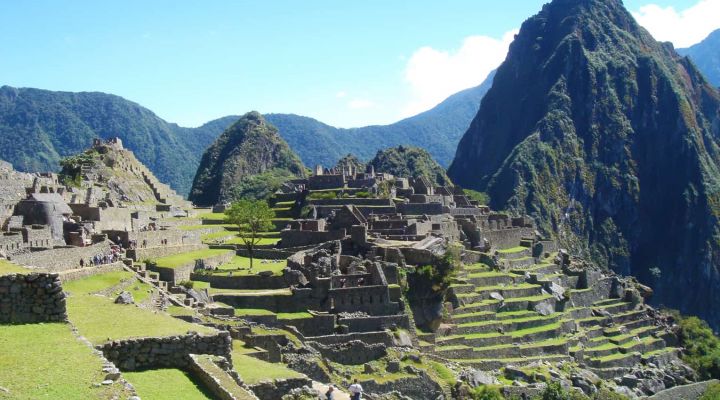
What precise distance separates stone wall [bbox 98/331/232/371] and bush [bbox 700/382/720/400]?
44337mm

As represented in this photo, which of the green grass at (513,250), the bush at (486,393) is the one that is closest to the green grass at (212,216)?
the green grass at (513,250)

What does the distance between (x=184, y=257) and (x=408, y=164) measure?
81387 millimetres

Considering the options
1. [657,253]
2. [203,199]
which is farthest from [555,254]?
[657,253]

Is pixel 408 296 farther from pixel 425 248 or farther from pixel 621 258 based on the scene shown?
pixel 621 258

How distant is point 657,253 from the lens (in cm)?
18325

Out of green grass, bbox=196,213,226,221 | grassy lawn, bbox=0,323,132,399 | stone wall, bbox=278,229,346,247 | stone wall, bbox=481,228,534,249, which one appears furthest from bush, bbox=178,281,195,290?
stone wall, bbox=481,228,534,249

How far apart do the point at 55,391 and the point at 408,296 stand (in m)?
30.2

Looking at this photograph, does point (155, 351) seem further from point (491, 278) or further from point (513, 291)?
point (513, 291)

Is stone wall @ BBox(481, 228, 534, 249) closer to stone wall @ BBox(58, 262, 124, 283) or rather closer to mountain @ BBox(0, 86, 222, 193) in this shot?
stone wall @ BBox(58, 262, 124, 283)

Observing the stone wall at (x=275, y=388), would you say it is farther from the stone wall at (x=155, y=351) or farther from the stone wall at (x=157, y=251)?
the stone wall at (x=157, y=251)

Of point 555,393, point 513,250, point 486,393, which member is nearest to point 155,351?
point 486,393

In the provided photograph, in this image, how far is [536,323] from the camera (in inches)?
1764

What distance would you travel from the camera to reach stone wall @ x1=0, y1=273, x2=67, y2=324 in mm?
10422

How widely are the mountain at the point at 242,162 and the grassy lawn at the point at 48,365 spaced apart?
103770 mm
